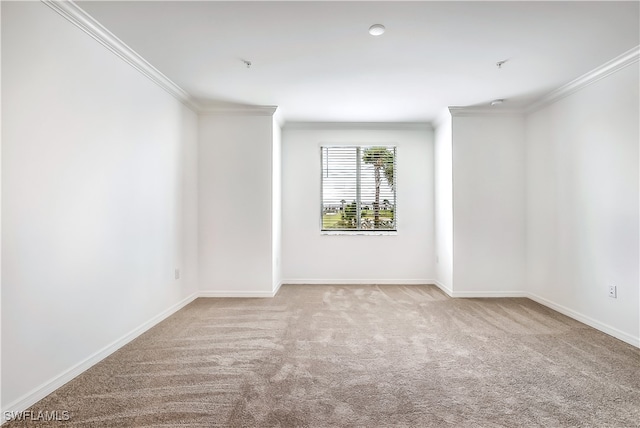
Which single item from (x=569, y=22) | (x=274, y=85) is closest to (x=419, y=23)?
(x=569, y=22)

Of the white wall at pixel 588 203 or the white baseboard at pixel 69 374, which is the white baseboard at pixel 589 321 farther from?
the white baseboard at pixel 69 374

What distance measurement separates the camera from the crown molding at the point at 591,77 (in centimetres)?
281

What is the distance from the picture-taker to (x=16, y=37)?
1834 millimetres

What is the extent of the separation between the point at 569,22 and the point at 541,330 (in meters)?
2.69

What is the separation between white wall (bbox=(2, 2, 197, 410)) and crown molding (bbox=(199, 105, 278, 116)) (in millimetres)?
977

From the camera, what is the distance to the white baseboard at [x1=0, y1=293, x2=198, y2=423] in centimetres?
181

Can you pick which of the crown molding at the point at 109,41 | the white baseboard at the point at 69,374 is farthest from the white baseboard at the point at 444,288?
the crown molding at the point at 109,41

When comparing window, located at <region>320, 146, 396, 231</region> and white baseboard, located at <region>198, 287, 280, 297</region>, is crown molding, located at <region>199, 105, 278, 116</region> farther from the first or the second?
white baseboard, located at <region>198, 287, 280, 297</region>

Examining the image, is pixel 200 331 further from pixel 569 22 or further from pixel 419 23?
pixel 569 22

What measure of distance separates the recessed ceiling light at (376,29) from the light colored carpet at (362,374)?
2513mm

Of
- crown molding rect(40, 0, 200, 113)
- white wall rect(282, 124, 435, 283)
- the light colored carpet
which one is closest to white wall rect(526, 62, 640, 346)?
the light colored carpet

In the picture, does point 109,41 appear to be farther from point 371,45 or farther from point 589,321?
point 589,321

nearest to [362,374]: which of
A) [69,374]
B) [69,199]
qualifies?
[69,374]

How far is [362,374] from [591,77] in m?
3.63
